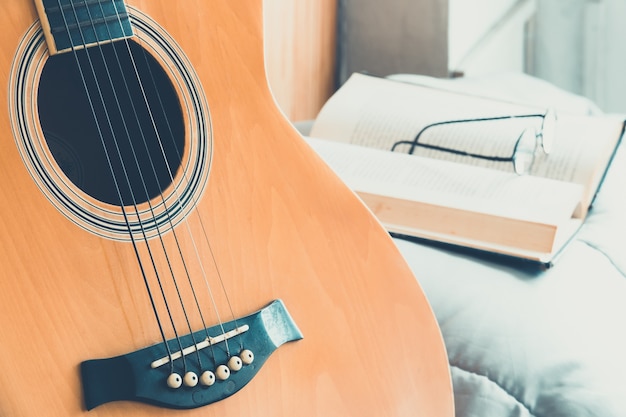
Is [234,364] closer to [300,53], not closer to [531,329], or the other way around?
[531,329]

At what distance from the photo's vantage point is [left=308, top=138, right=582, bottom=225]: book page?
30.9 inches

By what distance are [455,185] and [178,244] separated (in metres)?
0.38

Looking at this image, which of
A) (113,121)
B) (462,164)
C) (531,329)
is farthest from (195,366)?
(462,164)

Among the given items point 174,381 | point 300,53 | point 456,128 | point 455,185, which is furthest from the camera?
point 300,53

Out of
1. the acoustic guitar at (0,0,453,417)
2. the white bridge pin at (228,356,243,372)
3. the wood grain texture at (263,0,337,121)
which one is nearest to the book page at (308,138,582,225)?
the acoustic guitar at (0,0,453,417)

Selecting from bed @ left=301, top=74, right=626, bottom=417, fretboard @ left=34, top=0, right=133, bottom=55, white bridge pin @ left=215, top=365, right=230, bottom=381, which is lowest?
bed @ left=301, top=74, right=626, bottom=417

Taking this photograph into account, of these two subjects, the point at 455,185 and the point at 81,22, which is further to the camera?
the point at 455,185

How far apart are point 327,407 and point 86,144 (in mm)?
288

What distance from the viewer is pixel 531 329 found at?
71cm

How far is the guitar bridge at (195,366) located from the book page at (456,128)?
1.45 ft

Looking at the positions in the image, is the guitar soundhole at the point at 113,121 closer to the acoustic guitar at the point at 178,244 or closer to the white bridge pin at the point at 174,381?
the acoustic guitar at the point at 178,244

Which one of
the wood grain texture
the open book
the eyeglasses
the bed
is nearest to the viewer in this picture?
the bed

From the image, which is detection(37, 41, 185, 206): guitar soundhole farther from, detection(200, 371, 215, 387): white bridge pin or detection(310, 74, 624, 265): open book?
detection(310, 74, 624, 265): open book

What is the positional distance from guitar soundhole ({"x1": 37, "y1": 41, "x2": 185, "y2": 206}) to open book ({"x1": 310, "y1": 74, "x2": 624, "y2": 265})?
0.29 m
